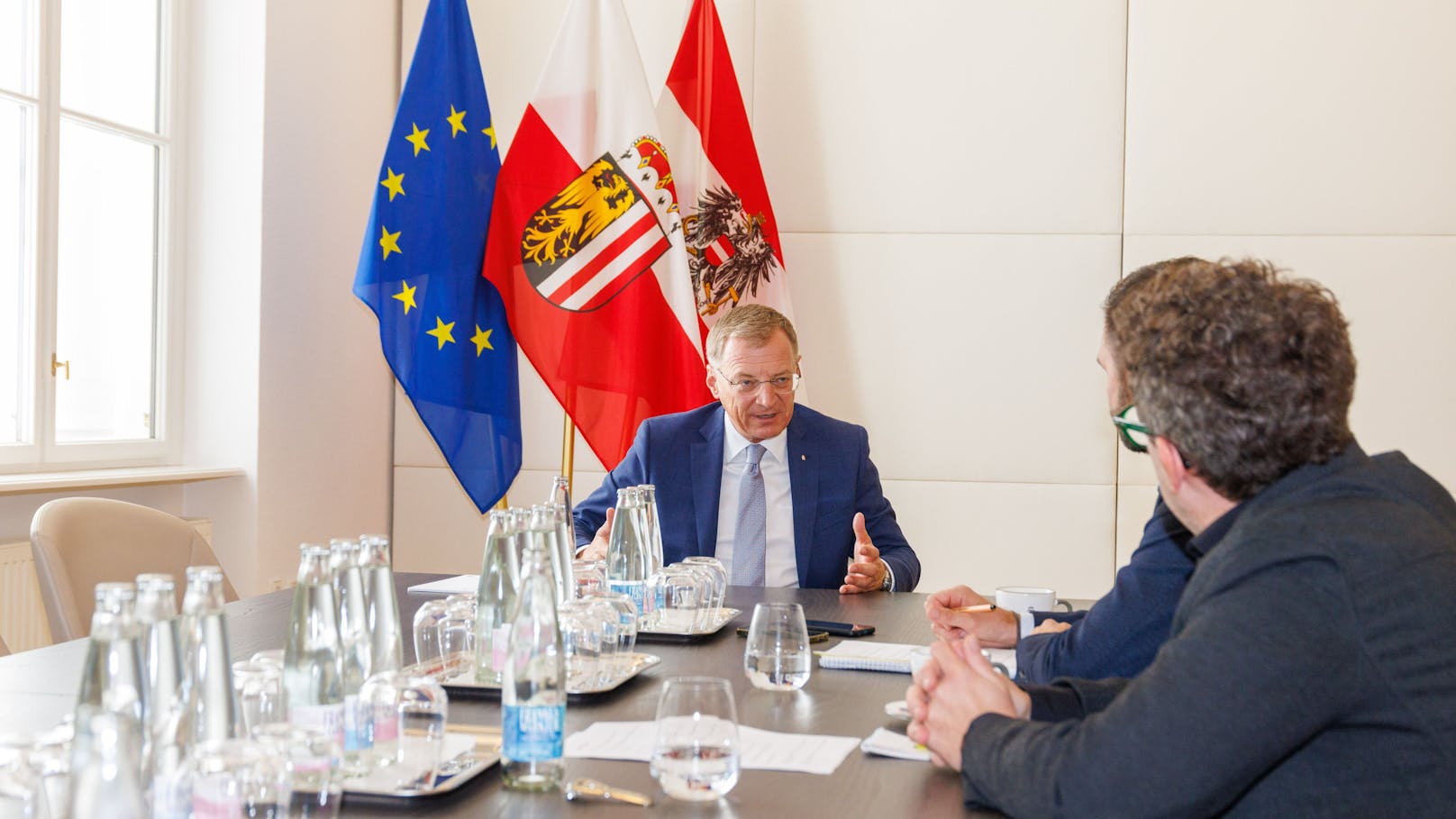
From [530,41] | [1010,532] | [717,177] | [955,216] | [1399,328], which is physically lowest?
[1010,532]

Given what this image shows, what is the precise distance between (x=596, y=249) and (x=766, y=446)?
1.31 meters

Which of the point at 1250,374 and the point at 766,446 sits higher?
the point at 1250,374

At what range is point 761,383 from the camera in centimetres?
318

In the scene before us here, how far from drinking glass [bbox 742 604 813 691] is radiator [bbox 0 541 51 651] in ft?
7.85

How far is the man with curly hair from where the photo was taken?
3.67ft

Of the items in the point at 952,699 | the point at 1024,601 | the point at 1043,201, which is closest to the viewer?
the point at 952,699

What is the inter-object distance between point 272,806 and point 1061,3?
13.6 feet

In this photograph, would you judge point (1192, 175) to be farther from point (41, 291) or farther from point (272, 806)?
point (272, 806)

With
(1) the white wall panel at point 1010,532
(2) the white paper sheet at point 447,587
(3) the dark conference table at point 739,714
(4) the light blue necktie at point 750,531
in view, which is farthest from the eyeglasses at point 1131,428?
(1) the white wall panel at point 1010,532

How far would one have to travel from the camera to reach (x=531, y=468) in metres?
4.81

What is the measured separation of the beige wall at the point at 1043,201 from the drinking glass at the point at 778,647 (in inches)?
113

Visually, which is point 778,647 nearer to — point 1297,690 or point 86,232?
point 1297,690

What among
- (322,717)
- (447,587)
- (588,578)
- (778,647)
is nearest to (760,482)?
(447,587)

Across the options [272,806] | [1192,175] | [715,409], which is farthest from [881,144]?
[272,806]
